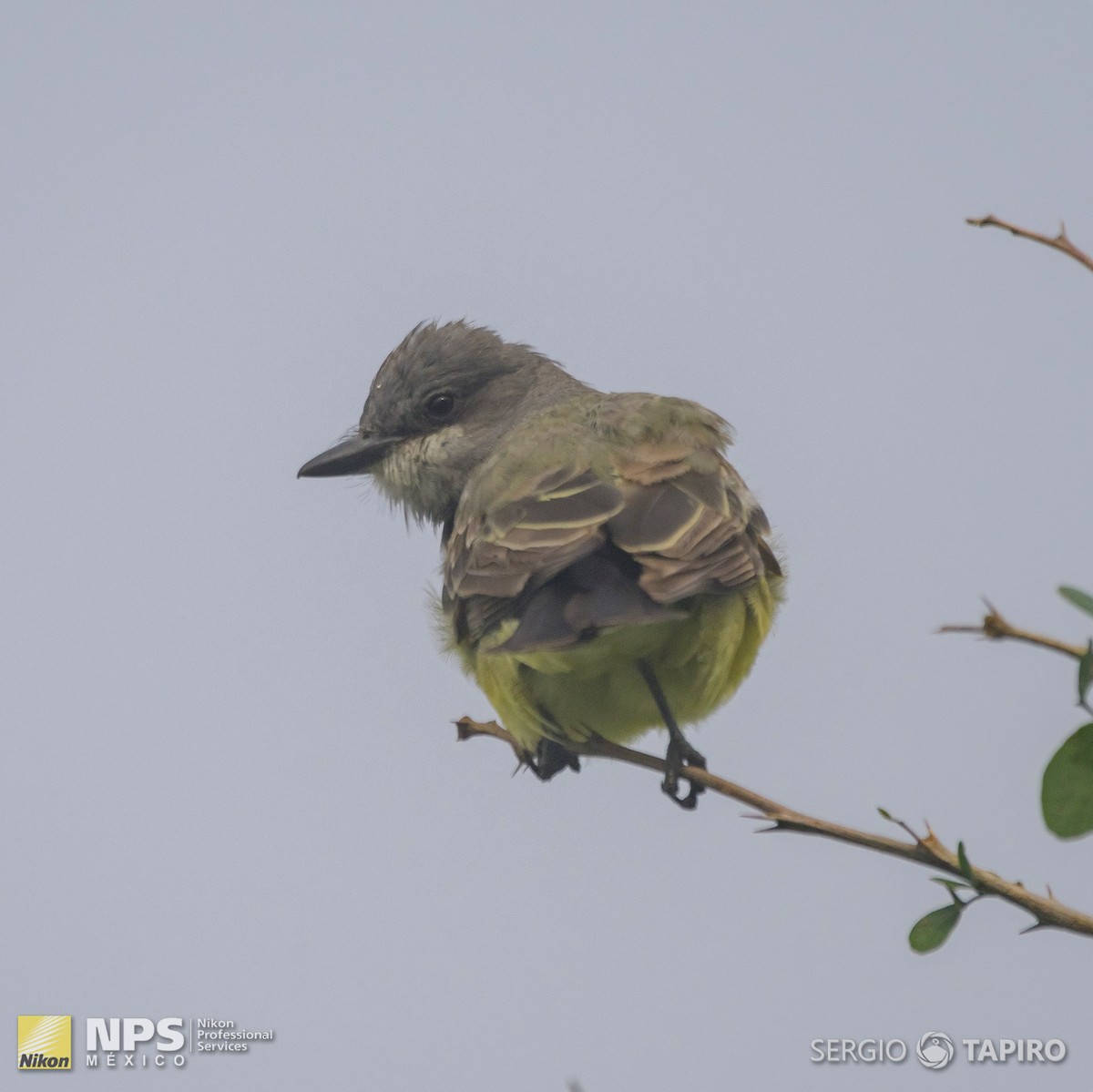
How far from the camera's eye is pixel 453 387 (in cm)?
766

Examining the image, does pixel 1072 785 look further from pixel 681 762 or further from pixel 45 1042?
pixel 45 1042

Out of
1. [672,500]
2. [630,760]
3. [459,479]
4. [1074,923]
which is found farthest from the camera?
[459,479]

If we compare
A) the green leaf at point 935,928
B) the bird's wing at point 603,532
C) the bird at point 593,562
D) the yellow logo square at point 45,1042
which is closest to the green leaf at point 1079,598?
the green leaf at point 935,928

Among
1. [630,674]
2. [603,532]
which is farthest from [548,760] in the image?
[603,532]

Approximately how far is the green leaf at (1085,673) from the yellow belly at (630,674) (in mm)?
2413

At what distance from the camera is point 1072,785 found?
3.09 metres

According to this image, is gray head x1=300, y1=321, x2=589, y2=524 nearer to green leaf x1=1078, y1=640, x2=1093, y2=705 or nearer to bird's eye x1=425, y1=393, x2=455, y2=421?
bird's eye x1=425, y1=393, x2=455, y2=421

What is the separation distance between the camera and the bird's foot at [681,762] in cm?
538

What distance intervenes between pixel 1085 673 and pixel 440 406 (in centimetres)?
512

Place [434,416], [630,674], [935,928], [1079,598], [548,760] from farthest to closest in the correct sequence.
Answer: [434,416]
[548,760]
[630,674]
[935,928]
[1079,598]

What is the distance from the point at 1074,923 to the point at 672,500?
289cm

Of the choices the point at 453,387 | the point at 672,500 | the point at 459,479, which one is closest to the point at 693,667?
the point at 672,500

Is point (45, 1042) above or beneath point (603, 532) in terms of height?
beneath

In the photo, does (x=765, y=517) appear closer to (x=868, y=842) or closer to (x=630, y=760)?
(x=630, y=760)
